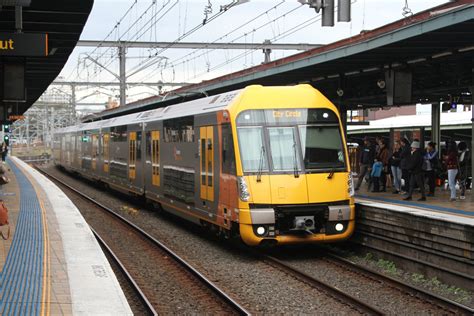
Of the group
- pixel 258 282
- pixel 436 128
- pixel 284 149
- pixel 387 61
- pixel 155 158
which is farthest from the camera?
pixel 436 128

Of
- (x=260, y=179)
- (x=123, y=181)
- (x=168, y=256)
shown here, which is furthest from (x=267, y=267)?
(x=123, y=181)

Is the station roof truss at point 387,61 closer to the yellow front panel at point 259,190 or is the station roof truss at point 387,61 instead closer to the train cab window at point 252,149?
the train cab window at point 252,149

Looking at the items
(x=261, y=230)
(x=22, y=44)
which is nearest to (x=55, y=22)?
(x=22, y=44)

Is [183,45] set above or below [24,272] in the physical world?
above

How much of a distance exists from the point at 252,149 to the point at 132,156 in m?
9.93

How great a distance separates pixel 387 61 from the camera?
1480 centimetres

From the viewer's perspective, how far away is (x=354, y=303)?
26.7 feet

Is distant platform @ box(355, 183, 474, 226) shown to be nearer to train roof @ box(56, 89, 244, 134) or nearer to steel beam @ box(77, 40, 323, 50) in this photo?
train roof @ box(56, 89, 244, 134)

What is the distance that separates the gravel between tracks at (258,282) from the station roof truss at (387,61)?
440 cm

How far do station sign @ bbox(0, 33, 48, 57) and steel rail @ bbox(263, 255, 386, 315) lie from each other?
4864 millimetres

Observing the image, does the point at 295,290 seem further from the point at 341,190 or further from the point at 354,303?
the point at 341,190

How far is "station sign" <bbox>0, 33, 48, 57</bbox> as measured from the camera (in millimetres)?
9133

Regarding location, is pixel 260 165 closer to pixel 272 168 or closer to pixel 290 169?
pixel 272 168

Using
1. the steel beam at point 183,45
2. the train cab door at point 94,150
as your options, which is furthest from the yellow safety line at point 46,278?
the steel beam at point 183,45
